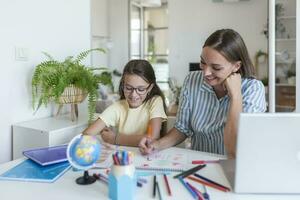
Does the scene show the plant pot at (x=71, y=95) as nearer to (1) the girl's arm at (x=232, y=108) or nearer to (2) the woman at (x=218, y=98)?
(2) the woman at (x=218, y=98)

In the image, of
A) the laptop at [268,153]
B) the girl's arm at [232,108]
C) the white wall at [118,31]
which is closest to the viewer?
the laptop at [268,153]

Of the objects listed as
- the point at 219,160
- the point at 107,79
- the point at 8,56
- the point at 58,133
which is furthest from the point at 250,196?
the point at 8,56

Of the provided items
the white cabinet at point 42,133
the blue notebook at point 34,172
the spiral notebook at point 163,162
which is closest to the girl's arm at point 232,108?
the spiral notebook at point 163,162

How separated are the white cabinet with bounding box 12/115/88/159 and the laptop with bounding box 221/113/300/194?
1.12m

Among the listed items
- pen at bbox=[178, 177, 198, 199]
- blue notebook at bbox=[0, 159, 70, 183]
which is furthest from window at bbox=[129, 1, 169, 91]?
pen at bbox=[178, 177, 198, 199]

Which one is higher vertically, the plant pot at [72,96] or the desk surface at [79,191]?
the plant pot at [72,96]

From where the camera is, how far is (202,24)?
6.02 meters

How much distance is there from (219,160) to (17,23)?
1.36m

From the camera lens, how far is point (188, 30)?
20.1 feet

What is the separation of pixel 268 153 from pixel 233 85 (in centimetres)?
47

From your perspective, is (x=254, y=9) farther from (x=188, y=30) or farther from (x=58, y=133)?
(x=58, y=133)

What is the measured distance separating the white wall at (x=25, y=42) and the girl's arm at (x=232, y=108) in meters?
1.21

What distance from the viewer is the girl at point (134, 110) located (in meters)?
1.52

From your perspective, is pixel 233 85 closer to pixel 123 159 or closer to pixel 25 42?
pixel 123 159
